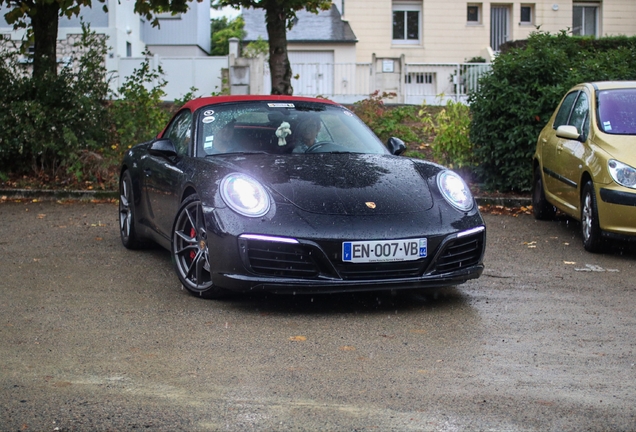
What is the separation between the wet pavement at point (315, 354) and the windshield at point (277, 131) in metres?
1.14

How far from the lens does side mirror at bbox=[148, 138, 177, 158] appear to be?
706 cm

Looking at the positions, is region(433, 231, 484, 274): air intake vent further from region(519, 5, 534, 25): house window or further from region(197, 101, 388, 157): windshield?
region(519, 5, 534, 25): house window

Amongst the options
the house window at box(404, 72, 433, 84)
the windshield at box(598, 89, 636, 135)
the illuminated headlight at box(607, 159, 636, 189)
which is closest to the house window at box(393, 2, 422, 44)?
the house window at box(404, 72, 433, 84)

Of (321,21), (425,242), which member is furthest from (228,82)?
(425,242)

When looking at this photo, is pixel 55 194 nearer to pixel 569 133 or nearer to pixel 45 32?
pixel 45 32

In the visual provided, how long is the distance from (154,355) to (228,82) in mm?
21145

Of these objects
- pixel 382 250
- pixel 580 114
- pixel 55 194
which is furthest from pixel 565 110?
pixel 55 194

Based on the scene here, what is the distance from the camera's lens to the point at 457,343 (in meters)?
5.16

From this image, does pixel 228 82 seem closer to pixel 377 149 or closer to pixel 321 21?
pixel 321 21

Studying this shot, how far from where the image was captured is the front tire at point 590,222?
837 cm

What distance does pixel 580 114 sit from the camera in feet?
31.3

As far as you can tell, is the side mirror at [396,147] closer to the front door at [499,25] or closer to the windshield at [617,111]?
the windshield at [617,111]

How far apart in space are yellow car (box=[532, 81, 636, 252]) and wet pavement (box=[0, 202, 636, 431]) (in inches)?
25.2

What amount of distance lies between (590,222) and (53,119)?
25.8 ft
